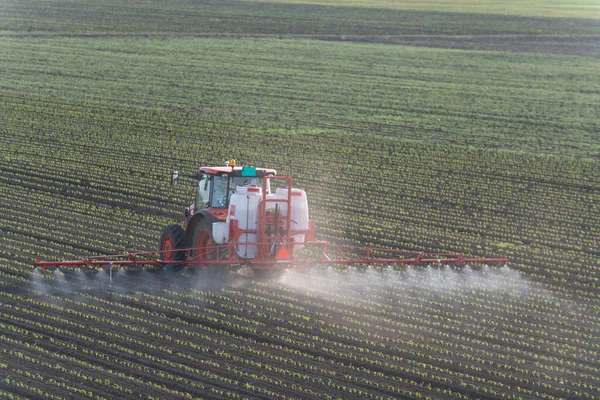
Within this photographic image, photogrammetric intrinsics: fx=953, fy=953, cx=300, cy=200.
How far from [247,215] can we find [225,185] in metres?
1.41

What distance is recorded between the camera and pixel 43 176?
29.4m

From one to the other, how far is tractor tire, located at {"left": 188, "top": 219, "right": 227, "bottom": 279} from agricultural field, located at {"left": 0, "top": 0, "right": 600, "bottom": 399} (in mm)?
289

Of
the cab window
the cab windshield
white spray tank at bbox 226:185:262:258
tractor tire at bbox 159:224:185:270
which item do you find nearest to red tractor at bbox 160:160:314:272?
white spray tank at bbox 226:185:262:258

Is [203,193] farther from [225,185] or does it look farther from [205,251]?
[205,251]

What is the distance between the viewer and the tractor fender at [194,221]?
19656mm

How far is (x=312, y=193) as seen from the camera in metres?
29.1

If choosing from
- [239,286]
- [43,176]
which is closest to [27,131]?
A: [43,176]

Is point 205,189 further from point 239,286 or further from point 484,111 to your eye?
point 484,111

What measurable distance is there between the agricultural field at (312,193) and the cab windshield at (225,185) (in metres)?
1.61

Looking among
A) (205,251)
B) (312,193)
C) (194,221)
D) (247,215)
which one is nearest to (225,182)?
(194,221)

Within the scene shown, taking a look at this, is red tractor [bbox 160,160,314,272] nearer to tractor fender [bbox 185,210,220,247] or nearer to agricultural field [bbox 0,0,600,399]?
tractor fender [bbox 185,210,220,247]

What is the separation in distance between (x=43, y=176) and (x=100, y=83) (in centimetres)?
1567

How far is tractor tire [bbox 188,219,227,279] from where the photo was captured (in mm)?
19531

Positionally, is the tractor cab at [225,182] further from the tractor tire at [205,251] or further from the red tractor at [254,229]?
the tractor tire at [205,251]
